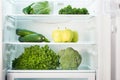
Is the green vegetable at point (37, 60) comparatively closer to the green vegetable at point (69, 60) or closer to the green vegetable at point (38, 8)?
the green vegetable at point (69, 60)

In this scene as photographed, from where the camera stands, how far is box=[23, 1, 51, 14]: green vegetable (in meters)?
2.42

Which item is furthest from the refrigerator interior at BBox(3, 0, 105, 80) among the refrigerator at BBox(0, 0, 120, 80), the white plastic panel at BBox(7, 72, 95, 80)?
the white plastic panel at BBox(7, 72, 95, 80)

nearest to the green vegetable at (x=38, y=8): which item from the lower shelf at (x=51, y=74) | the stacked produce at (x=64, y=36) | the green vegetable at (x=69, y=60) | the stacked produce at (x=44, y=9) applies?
the stacked produce at (x=44, y=9)

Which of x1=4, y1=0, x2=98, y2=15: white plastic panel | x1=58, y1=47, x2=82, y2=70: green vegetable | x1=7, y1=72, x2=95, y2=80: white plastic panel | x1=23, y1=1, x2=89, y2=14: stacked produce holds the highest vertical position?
x1=4, y1=0, x2=98, y2=15: white plastic panel

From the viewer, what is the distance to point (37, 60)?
2.39 metres

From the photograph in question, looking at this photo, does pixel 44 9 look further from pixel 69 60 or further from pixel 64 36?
pixel 69 60

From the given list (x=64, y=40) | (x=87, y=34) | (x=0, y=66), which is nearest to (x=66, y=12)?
(x=64, y=40)

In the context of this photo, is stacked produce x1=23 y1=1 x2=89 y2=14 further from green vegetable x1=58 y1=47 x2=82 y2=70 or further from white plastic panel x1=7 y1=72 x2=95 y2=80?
white plastic panel x1=7 y1=72 x2=95 y2=80

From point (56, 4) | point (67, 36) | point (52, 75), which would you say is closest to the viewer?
point (52, 75)

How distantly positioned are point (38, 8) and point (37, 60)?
437mm

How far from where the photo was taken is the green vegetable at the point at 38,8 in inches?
95.2

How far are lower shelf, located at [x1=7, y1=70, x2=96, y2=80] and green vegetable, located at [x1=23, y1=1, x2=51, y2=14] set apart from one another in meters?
0.50

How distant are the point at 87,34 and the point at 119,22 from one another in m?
0.71

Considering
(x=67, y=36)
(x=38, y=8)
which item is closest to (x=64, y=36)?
(x=67, y=36)
